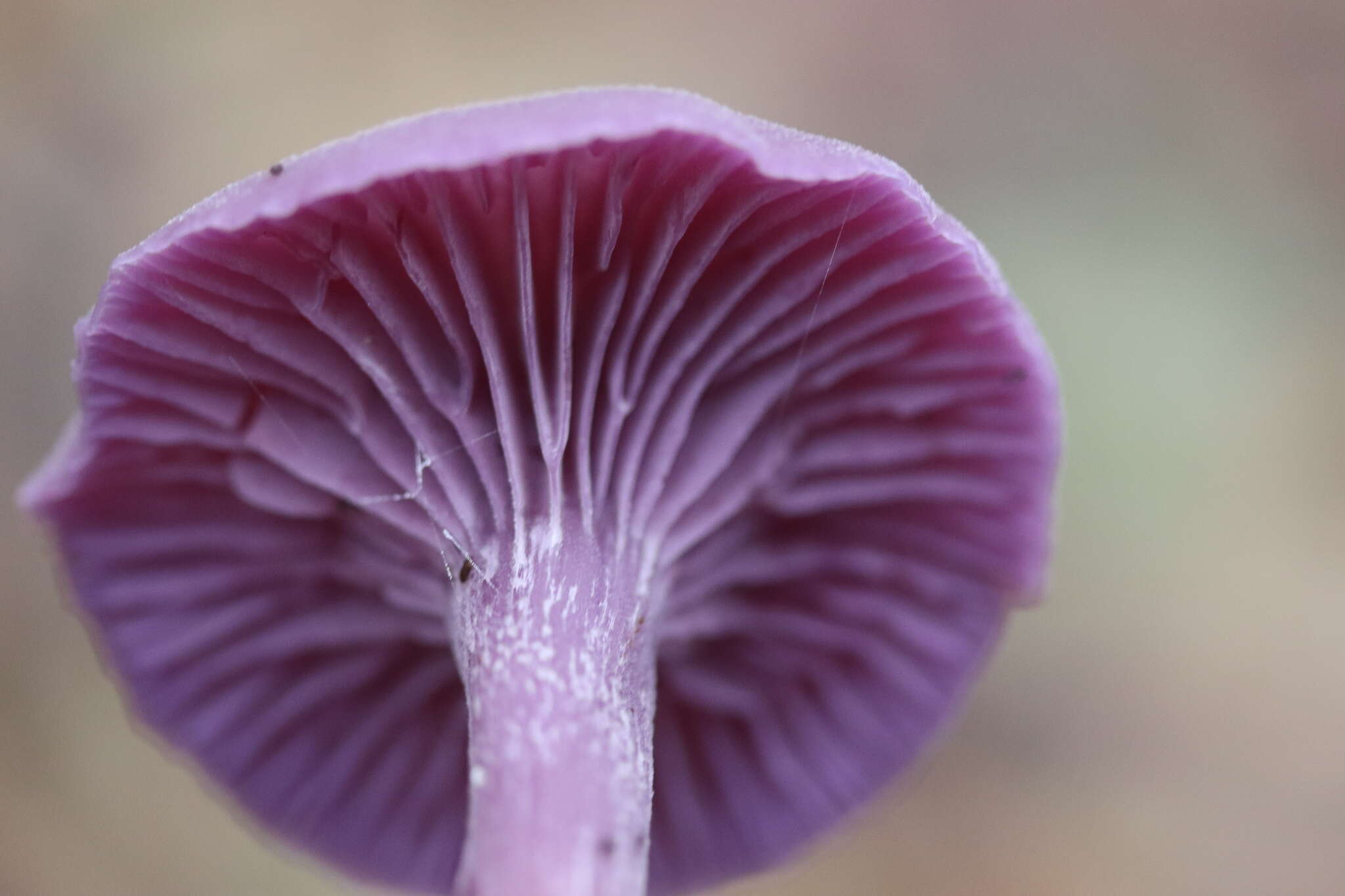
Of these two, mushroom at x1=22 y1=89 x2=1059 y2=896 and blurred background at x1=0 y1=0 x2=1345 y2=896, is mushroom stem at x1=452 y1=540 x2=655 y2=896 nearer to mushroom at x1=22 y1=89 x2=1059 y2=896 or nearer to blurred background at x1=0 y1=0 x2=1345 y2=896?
mushroom at x1=22 y1=89 x2=1059 y2=896

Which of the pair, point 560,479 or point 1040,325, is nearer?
point 560,479

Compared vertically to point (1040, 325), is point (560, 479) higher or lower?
higher

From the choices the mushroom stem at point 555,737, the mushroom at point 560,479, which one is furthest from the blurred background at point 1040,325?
the mushroom stem at point 555,737

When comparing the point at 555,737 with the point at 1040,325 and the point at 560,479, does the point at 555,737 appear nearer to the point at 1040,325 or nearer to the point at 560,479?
the point at 560,479

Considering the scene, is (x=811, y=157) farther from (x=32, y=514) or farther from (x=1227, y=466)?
(x=1227, y=466)

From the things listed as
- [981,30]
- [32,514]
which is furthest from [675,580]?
[981,30]

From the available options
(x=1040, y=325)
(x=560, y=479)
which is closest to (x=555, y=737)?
(x=560, y=479)
